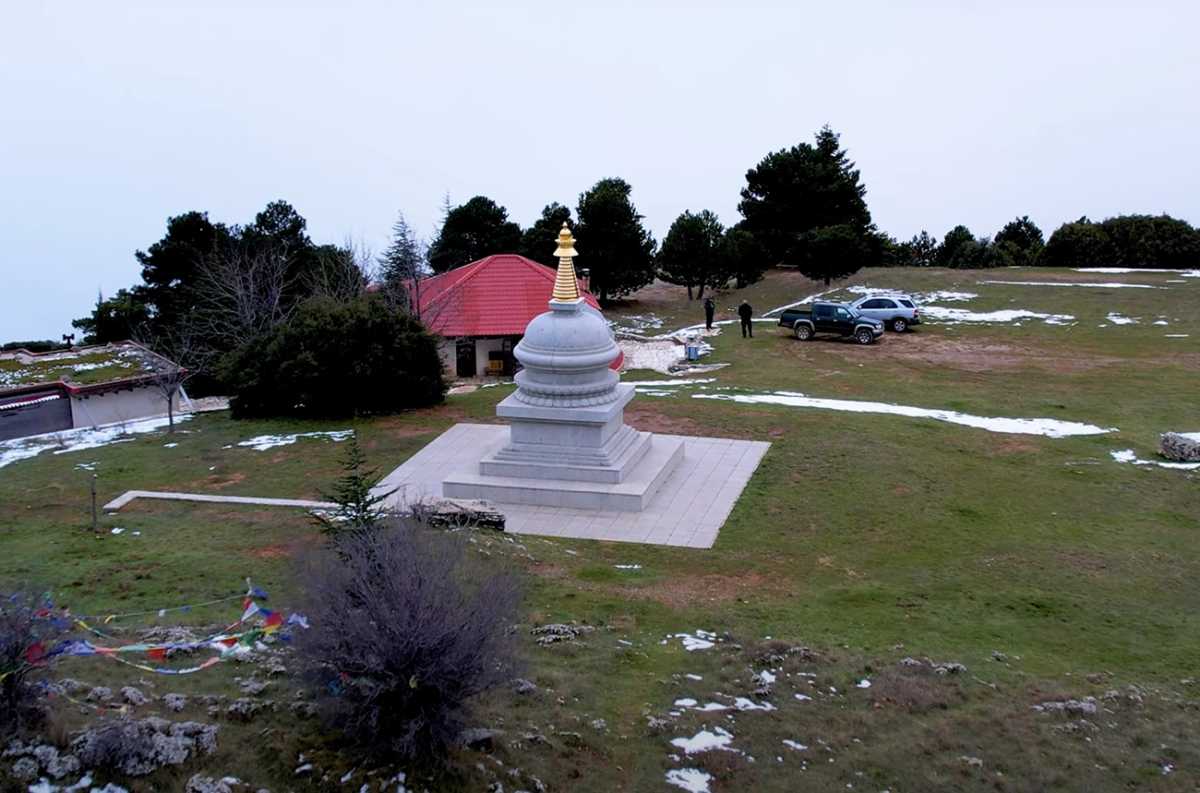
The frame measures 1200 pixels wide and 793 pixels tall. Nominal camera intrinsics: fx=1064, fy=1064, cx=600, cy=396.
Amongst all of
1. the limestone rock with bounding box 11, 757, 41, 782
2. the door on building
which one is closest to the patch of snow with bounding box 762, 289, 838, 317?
the door on building

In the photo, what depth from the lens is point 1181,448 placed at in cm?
1864

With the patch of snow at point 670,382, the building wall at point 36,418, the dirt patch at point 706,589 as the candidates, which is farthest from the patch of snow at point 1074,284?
the building wall at point 36,418

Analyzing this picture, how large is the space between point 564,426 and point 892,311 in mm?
19926

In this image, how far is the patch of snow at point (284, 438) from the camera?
21.3 m

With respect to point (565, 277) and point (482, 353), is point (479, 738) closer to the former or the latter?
point (565, 277)

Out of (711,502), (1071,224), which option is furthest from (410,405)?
(1071,224)

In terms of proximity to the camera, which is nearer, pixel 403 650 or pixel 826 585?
pixel 403 650

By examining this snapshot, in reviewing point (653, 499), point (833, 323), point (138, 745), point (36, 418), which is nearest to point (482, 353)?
point (833, 323)

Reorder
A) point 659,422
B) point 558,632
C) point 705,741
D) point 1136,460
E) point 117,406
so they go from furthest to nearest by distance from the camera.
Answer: point 117,406 → point 659,422 → point 1136,460 → point 558,632 → point 705,741

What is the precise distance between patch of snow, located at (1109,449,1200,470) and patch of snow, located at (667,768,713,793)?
13.3 metres

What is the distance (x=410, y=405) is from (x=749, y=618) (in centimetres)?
1348

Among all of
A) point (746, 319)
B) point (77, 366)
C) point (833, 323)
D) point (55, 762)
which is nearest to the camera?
point (55, 762)

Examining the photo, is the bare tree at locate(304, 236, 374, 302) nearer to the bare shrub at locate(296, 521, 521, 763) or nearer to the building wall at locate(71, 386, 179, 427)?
the building wall at locate(71, 386, 179, 427)

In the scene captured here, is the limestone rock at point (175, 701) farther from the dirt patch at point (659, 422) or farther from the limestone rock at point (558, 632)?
the dirt patch at point (659, 422)
